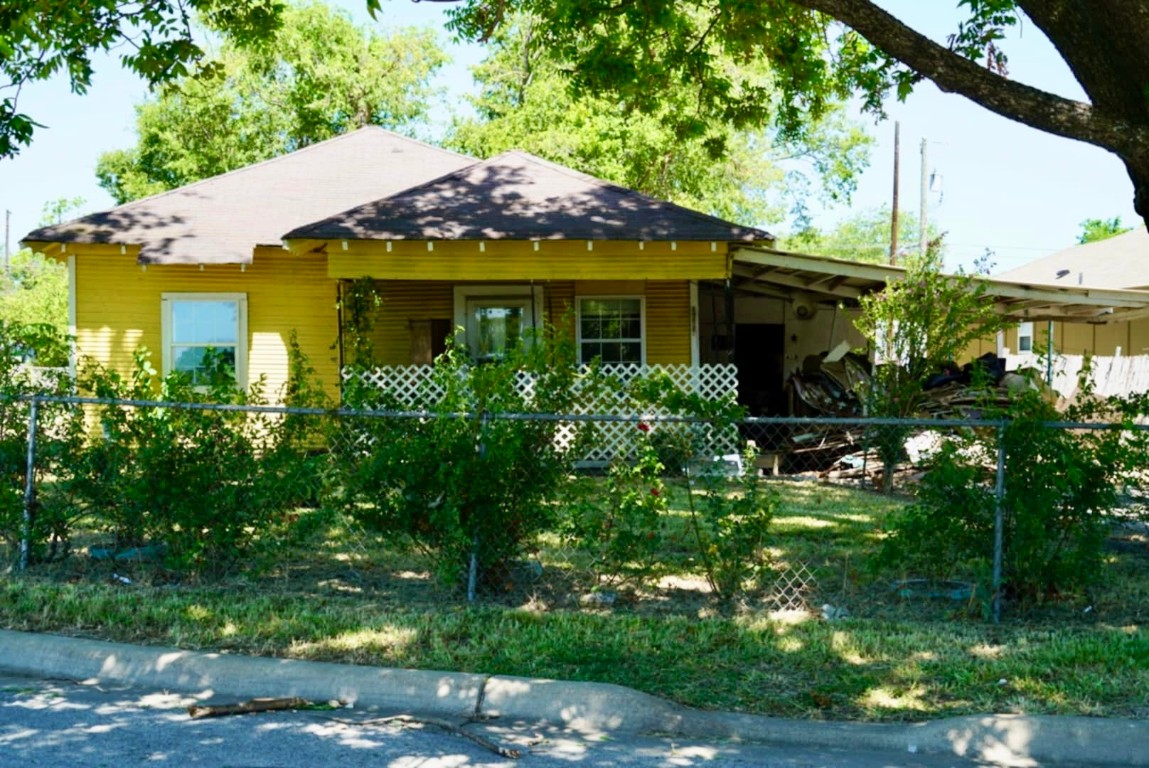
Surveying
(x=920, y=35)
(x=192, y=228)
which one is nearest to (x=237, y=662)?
(x=920, y=35)

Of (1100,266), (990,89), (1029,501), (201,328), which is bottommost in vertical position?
(1029,501)

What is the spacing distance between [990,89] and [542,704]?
184 inches

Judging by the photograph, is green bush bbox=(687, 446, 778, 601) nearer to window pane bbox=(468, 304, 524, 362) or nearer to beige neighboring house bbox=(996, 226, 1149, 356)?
window pane bbox=(468, 304, 524, 362)

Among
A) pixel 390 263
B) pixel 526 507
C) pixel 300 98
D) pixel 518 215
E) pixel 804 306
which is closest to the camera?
pixel 526 507

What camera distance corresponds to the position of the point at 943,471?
6.99m

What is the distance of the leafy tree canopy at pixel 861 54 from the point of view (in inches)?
271

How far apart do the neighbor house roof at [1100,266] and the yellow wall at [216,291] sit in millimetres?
16468

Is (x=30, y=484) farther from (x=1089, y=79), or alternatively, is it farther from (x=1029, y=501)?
(x=1089, y=79)

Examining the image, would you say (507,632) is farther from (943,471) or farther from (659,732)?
(943,471)

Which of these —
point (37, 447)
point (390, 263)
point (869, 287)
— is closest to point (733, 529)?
point (37, 447)

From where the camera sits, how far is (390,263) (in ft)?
48.4

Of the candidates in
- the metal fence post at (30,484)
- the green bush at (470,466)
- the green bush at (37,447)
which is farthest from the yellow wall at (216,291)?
the green bush at (470,466)

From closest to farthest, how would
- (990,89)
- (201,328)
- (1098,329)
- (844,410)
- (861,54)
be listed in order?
(990,89) → (861,54) → (844,410) → (201,328) → (1098,329)

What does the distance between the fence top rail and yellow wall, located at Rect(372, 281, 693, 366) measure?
910 centimetres
